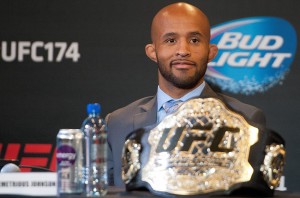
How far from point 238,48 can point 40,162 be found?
1.01m

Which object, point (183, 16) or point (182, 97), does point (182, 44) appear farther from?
point (182, 97)

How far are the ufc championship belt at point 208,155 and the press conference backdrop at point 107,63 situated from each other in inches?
61.2

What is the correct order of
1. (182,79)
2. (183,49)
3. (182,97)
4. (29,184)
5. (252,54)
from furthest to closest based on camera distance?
(252,54), (182,97), (182,79), (183,49), (29,184)

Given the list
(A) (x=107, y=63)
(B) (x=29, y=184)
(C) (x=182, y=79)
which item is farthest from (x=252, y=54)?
(B) (x=29, y=184)

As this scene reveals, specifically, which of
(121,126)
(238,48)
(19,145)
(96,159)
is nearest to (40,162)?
(19,145)

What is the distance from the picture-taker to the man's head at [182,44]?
2666 millimetres

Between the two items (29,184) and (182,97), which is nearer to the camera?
(29,184)

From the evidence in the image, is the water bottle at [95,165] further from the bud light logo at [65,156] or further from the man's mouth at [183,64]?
the man's mouth at [183,64]

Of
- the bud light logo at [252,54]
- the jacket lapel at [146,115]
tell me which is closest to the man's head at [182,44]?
the jacket lapel at [146,115]

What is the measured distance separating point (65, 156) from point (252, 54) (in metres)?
1.75

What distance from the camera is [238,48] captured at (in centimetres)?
348

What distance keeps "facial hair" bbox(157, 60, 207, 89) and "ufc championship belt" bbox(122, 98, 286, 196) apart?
803 millimetres

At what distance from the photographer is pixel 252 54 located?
11.4 feet

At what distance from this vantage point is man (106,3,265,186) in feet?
8.75
